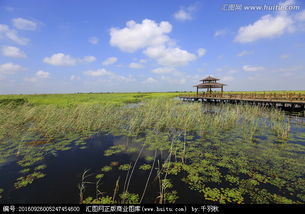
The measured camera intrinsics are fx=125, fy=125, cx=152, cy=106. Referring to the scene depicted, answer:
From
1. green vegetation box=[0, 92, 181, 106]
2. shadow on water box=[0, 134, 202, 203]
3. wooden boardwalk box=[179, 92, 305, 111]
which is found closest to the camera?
shadow on water box=[0, 134, 202, 203]

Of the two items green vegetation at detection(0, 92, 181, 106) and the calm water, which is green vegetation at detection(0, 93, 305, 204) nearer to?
the calm water

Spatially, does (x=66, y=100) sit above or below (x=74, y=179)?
above

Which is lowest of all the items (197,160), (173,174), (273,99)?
(173,174)

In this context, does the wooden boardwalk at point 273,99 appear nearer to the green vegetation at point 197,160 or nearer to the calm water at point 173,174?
the green vegetation at point 197,160

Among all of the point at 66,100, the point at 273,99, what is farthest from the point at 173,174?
the point at 66,100

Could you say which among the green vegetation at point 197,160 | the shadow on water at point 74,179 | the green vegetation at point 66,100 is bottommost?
the shadow on water at point 74,179

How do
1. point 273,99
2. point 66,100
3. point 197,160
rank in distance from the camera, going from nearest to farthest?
point 197,160 < point 273,99 < point 66,100

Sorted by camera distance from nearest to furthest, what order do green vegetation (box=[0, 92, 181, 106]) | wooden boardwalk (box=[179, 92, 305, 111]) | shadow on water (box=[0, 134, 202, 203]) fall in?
1. shadow on water (box=[0, 134, 202, 203])
2. wooden boardwalk (box=[179, 92, 305, 111])
3. green vegetation (box=[0, 92, 181, 106])

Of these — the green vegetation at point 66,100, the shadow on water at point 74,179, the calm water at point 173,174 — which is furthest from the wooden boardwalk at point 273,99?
the shadow on water at point 74,179

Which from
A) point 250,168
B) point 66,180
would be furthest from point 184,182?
point 66,180

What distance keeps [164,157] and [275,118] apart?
15162mm

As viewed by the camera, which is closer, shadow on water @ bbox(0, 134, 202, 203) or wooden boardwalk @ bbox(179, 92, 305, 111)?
shadow on water @ bbox(0, 134, 202, 203)

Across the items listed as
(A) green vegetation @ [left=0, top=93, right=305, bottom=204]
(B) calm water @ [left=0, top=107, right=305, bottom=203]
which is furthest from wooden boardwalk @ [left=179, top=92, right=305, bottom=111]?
(B) calm water @ [left=0, top=107, right=305, bottom=203]

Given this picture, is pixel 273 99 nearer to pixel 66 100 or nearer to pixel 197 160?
pixel 197 160
